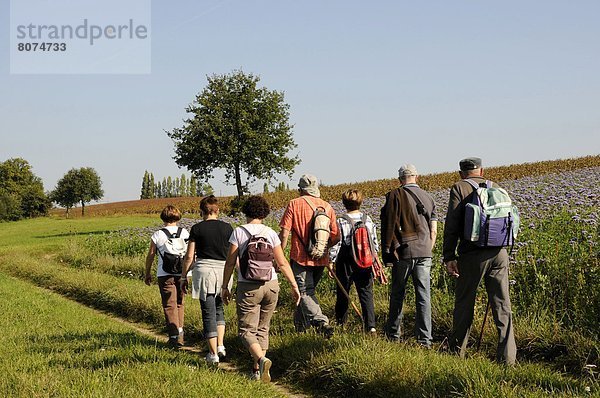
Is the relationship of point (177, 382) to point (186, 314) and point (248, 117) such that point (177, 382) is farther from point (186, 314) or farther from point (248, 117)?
point (248, 117)

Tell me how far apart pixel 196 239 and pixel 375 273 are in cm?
237

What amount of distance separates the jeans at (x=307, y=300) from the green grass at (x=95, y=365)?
1.35m

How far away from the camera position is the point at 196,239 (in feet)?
23.1

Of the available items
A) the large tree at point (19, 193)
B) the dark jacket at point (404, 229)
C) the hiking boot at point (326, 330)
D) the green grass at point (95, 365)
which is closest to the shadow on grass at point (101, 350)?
the green grass at point (95, 365)

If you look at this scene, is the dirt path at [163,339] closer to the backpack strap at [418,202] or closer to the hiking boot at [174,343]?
the hiking boot at [174,343]

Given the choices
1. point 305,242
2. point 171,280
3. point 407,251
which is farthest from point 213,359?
point 407,251

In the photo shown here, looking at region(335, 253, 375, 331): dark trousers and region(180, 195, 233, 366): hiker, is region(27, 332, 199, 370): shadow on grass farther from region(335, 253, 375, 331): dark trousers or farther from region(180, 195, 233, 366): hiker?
region(335, 253, 375, 331): dark trousers

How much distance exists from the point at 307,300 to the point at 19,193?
256 feet

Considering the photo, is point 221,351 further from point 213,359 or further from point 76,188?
point 76,188

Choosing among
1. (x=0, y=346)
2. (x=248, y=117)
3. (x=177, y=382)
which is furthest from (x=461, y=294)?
(x=248, y=117)

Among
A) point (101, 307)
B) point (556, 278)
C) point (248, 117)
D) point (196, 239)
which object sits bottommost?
point (101, 307)

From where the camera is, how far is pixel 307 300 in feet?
24.0

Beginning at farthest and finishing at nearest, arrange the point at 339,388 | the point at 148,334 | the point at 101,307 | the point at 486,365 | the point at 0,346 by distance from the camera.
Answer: the point at 101,307 < the point at 148,334 < the point at 0,346 < the point at 339,388 < the point at 486,365

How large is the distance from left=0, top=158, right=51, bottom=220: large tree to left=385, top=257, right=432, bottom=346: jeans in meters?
68.6
